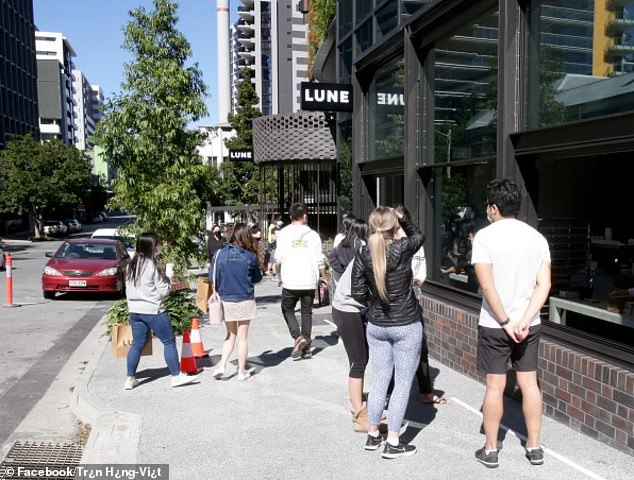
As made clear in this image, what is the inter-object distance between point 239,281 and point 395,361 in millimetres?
2485

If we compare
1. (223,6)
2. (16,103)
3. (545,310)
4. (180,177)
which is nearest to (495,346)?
(545,310)

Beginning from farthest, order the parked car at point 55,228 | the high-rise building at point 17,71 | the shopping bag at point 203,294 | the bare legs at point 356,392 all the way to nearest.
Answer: the high-rise building at point 17,71
the parked car at point 55,228
the shopping bag at point 203,294
the bare legs at point 356,392

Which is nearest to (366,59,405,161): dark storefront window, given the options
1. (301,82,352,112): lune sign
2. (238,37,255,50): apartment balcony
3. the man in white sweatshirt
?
(301,82,352,112): lune sign

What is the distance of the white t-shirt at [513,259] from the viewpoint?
13.5ft

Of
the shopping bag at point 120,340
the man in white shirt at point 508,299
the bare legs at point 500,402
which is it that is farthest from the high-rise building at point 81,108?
the bare legs at point 500,402

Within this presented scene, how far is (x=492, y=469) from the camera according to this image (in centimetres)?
428

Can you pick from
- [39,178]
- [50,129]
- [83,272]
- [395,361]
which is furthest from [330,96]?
[50,129]

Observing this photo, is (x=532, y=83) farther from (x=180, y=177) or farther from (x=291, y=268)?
(x=180, y=177)

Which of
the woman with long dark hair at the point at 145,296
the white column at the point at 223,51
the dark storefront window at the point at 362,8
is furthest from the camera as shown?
the white column at the point at 223,51

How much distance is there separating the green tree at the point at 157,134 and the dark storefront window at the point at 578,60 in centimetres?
587

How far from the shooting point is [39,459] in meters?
4.88

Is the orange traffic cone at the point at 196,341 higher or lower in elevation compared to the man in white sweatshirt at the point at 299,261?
lower

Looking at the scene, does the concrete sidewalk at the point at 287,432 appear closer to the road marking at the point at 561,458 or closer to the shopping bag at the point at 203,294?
the road marking at the point at 561,458

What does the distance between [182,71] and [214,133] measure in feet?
5.47
